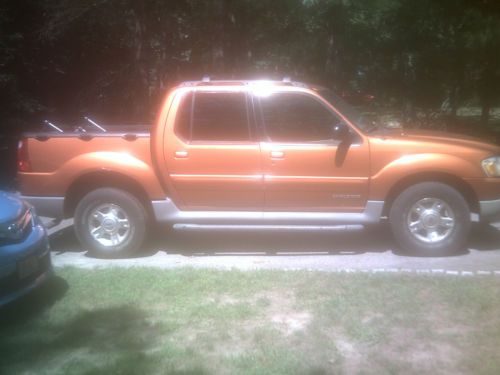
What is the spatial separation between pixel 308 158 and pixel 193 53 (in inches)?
565

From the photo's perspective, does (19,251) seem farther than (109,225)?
No

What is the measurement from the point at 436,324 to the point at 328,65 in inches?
673

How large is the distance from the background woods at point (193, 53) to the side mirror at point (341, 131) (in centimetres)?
725

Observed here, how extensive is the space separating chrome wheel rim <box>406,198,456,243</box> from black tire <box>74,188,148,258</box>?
122 inches

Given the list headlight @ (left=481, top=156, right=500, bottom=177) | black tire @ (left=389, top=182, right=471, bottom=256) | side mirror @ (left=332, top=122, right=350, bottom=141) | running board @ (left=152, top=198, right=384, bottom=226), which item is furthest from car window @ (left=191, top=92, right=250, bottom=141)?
headlight @ (left=481, top=156, right=500, bottom=177)

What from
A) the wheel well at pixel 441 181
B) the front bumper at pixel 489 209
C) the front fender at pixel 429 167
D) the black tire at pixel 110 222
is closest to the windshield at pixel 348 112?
the front fender at pixel 429 167

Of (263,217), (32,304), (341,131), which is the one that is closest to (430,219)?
(341,131)

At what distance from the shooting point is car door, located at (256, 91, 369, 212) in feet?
22.0

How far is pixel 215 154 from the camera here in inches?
268

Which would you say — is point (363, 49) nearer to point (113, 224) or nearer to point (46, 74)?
point (46, 74)

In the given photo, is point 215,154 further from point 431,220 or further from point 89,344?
point 89,344

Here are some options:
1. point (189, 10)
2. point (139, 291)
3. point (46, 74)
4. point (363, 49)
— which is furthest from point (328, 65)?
point (139, 291)

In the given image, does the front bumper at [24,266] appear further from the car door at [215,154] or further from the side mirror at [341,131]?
the side mirror at [341,131]

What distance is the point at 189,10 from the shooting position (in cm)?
1805
